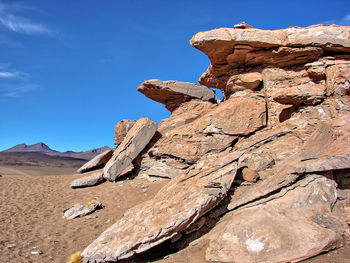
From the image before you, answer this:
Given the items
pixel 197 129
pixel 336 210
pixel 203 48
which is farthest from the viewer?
pixel 197 129

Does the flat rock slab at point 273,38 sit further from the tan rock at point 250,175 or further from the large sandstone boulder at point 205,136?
the tan rock at point 250,175

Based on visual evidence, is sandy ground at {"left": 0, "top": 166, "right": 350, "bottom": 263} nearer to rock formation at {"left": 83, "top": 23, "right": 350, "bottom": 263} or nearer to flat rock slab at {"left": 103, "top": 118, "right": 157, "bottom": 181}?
rock formation at {"left": 83, "top": 23, "right": 350, "bottom": 263}

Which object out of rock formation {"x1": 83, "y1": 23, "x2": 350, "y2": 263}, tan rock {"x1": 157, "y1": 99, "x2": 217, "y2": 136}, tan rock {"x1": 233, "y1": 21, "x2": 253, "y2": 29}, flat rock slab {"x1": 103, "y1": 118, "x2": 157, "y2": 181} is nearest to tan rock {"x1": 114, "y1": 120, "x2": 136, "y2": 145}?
tan rock {"x1": 157, "y1": 99, "x2": 217, "y2": 136}

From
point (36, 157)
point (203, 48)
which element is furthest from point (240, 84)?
point (36, 157)

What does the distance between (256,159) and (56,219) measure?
8.00 metres

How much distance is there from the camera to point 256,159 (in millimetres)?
8008

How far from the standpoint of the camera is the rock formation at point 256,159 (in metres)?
5.26

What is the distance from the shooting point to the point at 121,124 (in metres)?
17.7

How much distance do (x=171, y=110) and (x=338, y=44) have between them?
33.8 ft

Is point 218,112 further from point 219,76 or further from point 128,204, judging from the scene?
point 128,204

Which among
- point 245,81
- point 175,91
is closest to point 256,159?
point 245,81

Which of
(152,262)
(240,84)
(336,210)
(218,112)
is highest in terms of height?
(240,84)

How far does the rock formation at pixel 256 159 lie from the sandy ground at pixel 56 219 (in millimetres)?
624

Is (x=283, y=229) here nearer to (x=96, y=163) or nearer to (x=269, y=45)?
(x=269, y=45)
